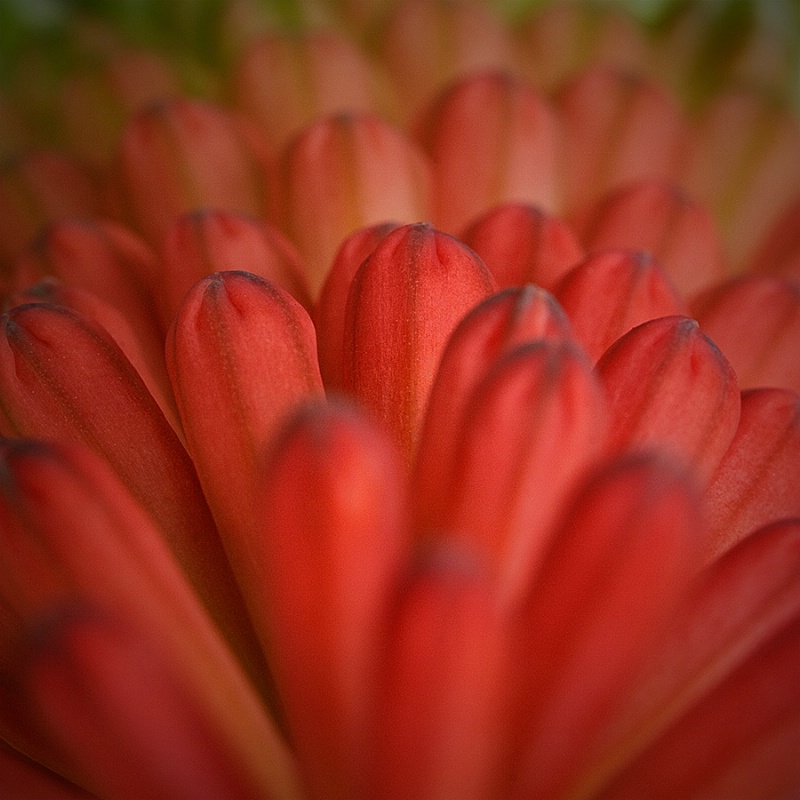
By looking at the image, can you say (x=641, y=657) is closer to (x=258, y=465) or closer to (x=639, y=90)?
(x=258, y=465)

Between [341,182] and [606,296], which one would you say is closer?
[606,296]

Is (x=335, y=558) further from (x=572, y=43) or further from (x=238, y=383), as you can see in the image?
(x=572, y=43)

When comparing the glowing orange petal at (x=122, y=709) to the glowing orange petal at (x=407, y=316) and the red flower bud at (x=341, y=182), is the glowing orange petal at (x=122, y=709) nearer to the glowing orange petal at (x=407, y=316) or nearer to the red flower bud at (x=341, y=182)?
the glowing orange petal at (x=407, y=316)

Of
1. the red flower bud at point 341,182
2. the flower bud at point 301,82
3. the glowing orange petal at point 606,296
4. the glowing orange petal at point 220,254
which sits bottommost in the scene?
the glowing orange petal at point 606,296

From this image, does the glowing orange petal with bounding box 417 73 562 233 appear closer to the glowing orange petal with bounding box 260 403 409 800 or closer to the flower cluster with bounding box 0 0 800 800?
the flower cluster with bounding box 0 0 800 800

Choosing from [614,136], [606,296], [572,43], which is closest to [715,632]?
[606,296]

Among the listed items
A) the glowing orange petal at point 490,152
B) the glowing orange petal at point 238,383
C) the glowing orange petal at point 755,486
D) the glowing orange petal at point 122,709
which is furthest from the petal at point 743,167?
the glowing orange petal at point 122,709
